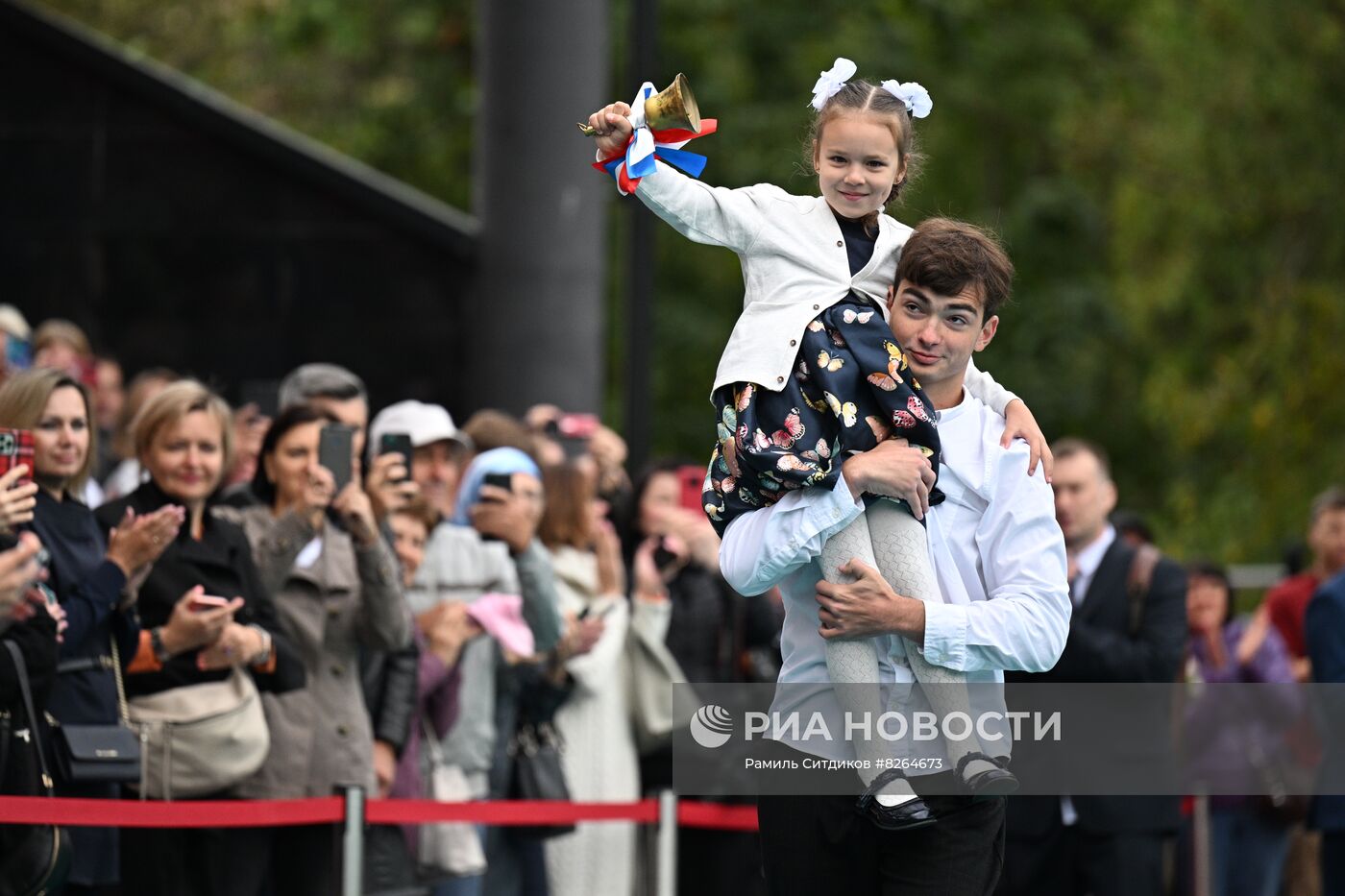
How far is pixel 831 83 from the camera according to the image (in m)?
4.74

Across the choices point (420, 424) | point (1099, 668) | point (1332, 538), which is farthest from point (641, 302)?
point (1099, 668)

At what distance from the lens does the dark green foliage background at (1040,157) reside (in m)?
18.2

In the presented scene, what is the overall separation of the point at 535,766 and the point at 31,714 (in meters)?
2.61

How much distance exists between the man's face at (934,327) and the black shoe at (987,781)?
86cm

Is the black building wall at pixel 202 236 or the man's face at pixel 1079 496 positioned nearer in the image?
the man's face at pixel 1079 496

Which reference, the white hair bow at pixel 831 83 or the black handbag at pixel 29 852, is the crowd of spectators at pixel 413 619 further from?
the white hair bow at pixel 831 83

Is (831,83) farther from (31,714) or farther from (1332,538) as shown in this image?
(1332,538)

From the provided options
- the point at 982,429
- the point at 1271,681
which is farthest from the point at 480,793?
the point at 1271,681

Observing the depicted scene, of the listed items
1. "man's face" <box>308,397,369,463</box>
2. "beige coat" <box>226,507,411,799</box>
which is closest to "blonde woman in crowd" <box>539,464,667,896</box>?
"man's face" <box>308,397,369,463</box>

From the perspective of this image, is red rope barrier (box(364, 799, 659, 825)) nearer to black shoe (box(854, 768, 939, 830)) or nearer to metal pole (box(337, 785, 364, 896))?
metal pole (box(337, 785, 364, 896))

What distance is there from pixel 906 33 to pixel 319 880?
57.8 ft

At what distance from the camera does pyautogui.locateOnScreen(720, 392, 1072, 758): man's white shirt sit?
Result: 4.57 metres

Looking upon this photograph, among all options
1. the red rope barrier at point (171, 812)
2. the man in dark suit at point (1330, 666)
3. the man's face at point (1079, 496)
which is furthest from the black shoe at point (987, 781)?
the man in dark suit at point (1330, 666)

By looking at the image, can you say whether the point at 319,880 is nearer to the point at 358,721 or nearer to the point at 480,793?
the point at 358,721
